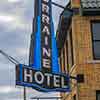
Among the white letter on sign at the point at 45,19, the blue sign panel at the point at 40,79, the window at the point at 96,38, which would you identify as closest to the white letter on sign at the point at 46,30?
the white letter on sign at the point at 45,19

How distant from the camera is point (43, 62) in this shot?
22.3 m

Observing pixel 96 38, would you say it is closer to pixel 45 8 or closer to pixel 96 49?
pixel 96 49

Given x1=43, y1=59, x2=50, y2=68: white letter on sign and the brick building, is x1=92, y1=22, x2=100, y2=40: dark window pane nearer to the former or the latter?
the brick building

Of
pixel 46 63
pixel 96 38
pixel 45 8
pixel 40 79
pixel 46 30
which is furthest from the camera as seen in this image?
pixel 96 38

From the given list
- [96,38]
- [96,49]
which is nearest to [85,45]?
[96,49]

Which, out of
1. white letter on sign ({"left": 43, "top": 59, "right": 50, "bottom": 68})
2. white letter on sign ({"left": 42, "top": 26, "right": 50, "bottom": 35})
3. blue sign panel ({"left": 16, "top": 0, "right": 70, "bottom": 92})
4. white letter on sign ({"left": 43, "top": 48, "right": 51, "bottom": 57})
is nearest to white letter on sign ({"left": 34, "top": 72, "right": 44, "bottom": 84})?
blue sign panel ({"left": 16, "top": 0, "right": 70, "bottom": 92})

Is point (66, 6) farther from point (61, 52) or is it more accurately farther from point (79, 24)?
point (61, 52)

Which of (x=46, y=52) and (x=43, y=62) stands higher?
(x=46, y=52)

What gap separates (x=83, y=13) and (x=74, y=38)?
158 centimetres

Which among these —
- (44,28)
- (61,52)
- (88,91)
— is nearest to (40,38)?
(44,28)

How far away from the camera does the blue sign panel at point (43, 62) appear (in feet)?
69.9

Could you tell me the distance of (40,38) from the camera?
22672 millimetres

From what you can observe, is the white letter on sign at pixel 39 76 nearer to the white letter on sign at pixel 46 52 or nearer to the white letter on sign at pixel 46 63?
the white letter on sign at pixel 46 63

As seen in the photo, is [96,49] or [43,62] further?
[96,49]
